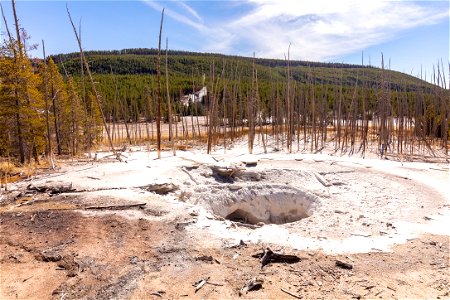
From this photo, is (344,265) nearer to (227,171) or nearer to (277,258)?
(277,258)

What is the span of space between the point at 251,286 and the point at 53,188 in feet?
19.8

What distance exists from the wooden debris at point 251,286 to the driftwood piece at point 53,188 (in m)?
5.57

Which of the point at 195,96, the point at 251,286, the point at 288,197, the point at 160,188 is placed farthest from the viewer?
the point at 195,96

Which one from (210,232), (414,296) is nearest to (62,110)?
(210,232)

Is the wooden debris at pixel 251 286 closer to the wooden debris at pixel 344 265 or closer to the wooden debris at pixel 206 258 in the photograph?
the wooden debris at pixel 206 258

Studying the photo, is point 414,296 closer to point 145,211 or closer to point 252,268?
point 252,268

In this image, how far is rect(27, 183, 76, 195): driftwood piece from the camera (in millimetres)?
8523

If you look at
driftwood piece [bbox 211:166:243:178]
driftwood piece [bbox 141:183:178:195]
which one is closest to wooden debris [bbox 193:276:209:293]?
driftwood piece [bbox 141:183:178:195]

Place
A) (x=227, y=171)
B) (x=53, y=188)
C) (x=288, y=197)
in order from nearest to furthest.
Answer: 1. (x=53, y=188)
2. (x=288, y=197)
3. (x=227, y=171)

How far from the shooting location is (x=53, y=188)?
8.62 m

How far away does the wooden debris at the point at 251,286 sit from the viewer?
15.1 ft

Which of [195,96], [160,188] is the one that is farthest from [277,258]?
[195,96]

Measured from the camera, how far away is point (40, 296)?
4.59 meters

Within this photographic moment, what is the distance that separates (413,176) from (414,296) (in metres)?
6.85
